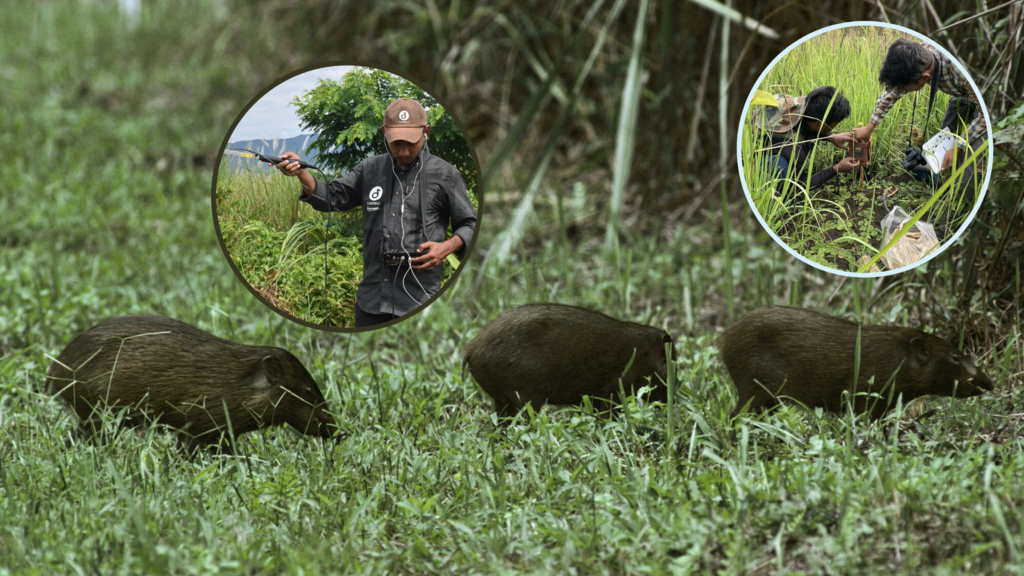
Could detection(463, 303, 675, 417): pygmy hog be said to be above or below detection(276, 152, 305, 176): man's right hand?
below

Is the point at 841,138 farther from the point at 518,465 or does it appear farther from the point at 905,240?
the point at 518,465

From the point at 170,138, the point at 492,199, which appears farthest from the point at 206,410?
the point at 170,138

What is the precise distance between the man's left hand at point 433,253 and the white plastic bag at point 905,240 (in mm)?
1327

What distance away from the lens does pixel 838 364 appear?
8.70ft

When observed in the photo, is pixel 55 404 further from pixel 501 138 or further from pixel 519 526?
pixel 501 138

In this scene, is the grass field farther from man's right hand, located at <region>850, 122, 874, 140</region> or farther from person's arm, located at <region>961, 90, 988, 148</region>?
man's right hand, located at <region>850, 122, 874, 140</region>

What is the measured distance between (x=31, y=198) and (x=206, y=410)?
3.56 m

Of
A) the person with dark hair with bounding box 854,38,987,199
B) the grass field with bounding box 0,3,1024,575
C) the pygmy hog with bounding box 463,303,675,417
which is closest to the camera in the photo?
the grass field with bounding box 0,3,1024,575

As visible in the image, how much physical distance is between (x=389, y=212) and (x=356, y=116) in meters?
0.31

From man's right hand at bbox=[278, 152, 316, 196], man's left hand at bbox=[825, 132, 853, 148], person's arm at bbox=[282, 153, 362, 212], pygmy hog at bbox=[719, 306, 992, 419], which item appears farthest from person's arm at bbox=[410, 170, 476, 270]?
man's left hand at bbox=[825, 132, 853, 148]

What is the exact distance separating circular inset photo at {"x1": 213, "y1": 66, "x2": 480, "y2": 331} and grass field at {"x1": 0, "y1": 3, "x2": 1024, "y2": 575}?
43 cm

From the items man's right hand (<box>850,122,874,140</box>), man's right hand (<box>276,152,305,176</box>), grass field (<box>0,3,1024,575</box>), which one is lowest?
grass field (<box>0,3,1024,575</box>)

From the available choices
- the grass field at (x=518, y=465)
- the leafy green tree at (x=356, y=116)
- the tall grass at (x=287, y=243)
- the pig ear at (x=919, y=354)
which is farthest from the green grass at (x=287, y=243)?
the pig ear at (x=919, y=354)

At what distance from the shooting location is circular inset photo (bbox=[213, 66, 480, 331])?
2693 mm
